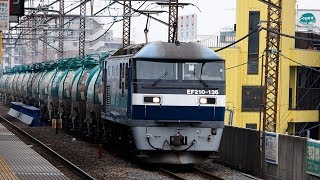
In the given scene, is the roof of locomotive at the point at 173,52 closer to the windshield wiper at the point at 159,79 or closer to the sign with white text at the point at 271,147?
the windshield wiper at the point at 159,79

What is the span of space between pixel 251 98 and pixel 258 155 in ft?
79.4

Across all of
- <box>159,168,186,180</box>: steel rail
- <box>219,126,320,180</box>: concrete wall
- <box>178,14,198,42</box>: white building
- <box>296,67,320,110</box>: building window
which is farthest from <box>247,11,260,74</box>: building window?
<box>178,14,198,42</box>: white building

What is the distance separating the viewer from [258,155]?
1856cm

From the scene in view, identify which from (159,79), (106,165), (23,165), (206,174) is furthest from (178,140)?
(23,165)

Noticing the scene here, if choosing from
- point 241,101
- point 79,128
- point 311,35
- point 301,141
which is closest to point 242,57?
point 241,101

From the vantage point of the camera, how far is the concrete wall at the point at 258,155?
16172 millimetres

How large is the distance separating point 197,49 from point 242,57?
24.4 m

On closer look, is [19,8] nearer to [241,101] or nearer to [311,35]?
[241,101]

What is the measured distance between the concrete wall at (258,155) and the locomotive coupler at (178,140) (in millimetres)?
2108

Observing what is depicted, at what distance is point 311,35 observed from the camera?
45.7 m

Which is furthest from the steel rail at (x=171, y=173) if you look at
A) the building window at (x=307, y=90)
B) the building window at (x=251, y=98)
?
the building window at (x=307, y=90)

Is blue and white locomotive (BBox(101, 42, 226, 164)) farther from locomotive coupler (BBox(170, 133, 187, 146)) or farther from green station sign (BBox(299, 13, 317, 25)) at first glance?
green station sign (BBox(299, 13, 317, 25))

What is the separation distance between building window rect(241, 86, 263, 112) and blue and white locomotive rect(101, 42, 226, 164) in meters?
24.3

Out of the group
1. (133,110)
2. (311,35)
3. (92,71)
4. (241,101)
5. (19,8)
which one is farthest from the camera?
(311,35)
